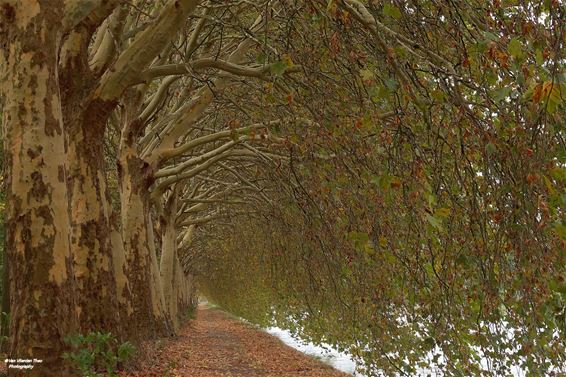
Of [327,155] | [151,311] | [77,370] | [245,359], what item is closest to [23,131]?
[77,370]

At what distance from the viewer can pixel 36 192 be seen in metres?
4.93

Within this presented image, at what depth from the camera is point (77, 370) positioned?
5.05m

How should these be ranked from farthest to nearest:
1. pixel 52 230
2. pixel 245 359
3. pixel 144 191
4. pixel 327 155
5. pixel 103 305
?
pixel 245 359, pixel 144 191, pixel 327 155, pixel 103 305, pixel 52 230

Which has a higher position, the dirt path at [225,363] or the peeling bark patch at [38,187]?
the peeling bark patch at [38,187]

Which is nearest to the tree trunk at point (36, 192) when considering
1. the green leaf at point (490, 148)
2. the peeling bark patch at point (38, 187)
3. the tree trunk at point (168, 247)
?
the peeling bark patch at point (38, 187)

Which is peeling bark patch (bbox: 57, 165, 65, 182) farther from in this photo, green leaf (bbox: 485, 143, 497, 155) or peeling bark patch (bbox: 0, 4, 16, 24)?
green leaf (bbox: 485, 143, 497, 155)

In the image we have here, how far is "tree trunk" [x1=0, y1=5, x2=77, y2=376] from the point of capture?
15.6 ft

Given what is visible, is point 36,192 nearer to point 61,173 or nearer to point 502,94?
point 61,173

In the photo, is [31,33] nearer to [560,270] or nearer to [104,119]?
[104,119]

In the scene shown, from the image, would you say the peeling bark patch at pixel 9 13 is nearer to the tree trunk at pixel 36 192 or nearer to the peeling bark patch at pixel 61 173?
the tree trunk at pixel 36 192

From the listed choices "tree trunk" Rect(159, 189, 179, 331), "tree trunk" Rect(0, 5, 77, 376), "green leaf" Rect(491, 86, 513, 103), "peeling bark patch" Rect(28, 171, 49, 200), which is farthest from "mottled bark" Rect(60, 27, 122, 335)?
"tree trunk" Rect(159, 189, 179, 331)

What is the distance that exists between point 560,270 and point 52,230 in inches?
186

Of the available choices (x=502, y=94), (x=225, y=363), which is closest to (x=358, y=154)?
(x=502, y=94)

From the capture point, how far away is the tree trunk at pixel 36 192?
4754 millimetres
